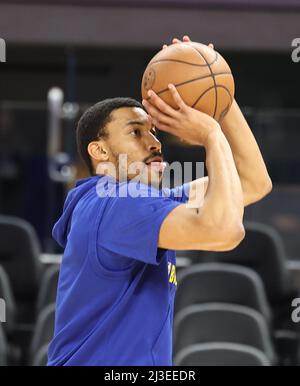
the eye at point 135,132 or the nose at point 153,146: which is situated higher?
the eye at point 135,132

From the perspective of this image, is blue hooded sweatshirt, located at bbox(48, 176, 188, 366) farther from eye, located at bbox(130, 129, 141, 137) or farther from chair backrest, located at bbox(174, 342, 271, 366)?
chair backrest, located at bbox(174, 342, 271, 366)

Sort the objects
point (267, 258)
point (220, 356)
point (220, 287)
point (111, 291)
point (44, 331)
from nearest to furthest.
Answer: point (111, 291) → point (220, 356) → point (44, 331) → point (220, 287) → point (267, 258)

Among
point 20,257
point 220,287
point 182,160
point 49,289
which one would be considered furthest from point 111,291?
point 182,160

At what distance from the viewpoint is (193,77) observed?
3.52 metres

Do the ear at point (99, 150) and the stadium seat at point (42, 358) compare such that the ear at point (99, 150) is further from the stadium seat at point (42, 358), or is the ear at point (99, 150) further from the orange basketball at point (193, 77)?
the stadium seat at point (42, 358)

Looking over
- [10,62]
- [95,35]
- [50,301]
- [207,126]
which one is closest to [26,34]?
[95,35]

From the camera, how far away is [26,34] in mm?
7363

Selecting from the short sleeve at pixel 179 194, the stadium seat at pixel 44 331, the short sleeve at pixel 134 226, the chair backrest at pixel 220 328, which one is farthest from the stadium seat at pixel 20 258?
the short sleeve at pixel 134 226

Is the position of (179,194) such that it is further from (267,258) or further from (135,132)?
(267,258)

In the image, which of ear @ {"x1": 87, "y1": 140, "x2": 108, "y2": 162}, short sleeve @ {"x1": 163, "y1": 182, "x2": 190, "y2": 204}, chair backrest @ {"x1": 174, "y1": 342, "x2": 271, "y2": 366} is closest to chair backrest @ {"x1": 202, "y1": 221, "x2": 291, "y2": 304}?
chair backrest @ {"x1": 174, "y1": 342, "x2": 271, "y2": 366}

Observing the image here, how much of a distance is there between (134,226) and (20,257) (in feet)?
15.3

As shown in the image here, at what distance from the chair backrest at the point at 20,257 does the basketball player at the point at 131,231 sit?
404 centimetres

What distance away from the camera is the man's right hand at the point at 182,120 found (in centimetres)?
338
